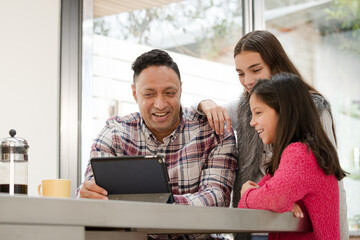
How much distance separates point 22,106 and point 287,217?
1.76 metres

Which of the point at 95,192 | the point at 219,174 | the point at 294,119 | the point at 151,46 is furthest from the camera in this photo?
the point at 151,46

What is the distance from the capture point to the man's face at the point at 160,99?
2049mm

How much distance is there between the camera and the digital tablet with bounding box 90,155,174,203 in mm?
1262

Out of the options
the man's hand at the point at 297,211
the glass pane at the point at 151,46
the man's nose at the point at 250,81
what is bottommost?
the man's hand at the point at 297,211

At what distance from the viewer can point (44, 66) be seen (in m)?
2.75

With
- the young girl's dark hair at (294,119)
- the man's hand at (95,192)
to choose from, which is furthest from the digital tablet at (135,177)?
the young girl's dark hair at (294,119)

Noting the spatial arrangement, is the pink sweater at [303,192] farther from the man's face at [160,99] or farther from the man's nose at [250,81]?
the man's face at [160,99]

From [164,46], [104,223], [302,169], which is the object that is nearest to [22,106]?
[164,46]

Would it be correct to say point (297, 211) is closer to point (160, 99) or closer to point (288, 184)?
point (288, 184)

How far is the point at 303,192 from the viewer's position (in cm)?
135

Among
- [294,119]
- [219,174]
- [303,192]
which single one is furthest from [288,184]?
[219,174]

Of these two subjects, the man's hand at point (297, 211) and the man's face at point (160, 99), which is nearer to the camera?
the man's hand at point (297, 211)

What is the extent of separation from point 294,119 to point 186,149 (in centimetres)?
58

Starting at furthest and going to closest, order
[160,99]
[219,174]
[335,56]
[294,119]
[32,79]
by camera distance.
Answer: [335,56], [32,79], [160,99], [219,174], [294,119]
